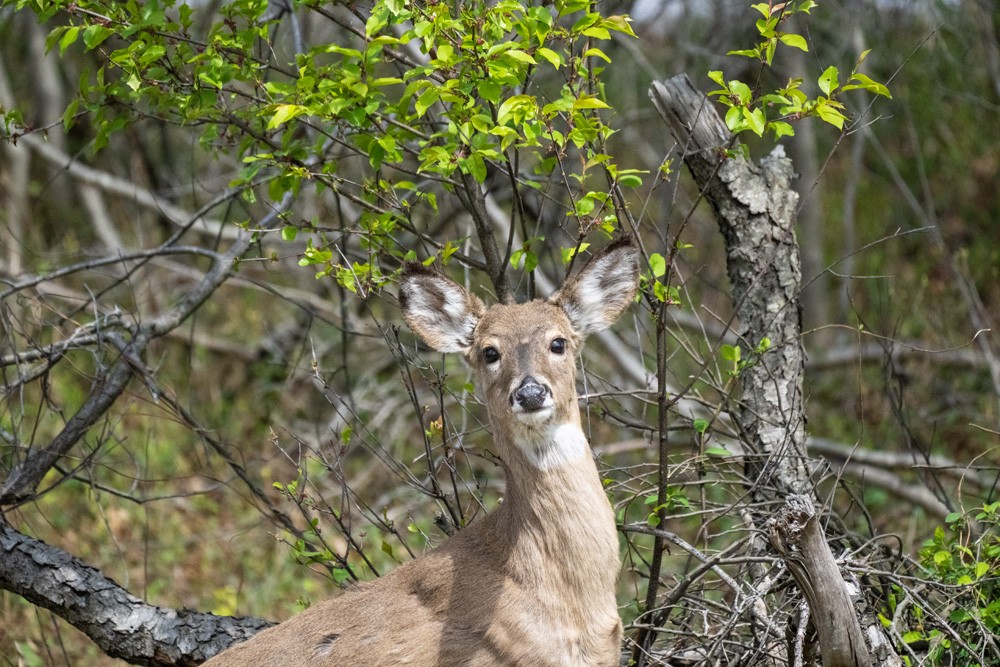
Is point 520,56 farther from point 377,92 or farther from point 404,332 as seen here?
point 404,332

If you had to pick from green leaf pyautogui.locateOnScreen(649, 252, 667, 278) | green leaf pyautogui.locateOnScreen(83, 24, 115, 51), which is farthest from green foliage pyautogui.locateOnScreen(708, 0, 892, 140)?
green leaf pyautogui.locateOnScreen(83, 24, 115, 51)

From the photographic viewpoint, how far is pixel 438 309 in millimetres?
5215

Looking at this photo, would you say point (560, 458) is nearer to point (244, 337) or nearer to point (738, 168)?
point (738, 168)

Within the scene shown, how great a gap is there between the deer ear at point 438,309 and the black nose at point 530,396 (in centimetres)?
79

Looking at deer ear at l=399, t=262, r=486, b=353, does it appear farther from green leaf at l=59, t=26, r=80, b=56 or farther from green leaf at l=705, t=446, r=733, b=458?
green leaf at l=59, t=26, r=80, b=56

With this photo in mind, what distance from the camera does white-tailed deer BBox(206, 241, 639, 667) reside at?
451 centimetres

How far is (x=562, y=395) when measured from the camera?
4.75 m

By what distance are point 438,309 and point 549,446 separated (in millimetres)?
876

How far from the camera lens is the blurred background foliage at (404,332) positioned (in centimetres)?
788

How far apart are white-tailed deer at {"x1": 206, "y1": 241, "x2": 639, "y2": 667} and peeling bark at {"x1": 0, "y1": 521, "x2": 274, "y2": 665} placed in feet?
2.02

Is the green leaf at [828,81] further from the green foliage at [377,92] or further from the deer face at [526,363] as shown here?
the deer face at [526,363]

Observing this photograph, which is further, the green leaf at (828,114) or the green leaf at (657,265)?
the green leaf at (657,265)

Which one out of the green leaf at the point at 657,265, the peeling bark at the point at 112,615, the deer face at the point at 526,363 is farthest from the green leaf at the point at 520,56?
the peeling bark at the point at 112,615

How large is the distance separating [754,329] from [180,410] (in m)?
2.89
